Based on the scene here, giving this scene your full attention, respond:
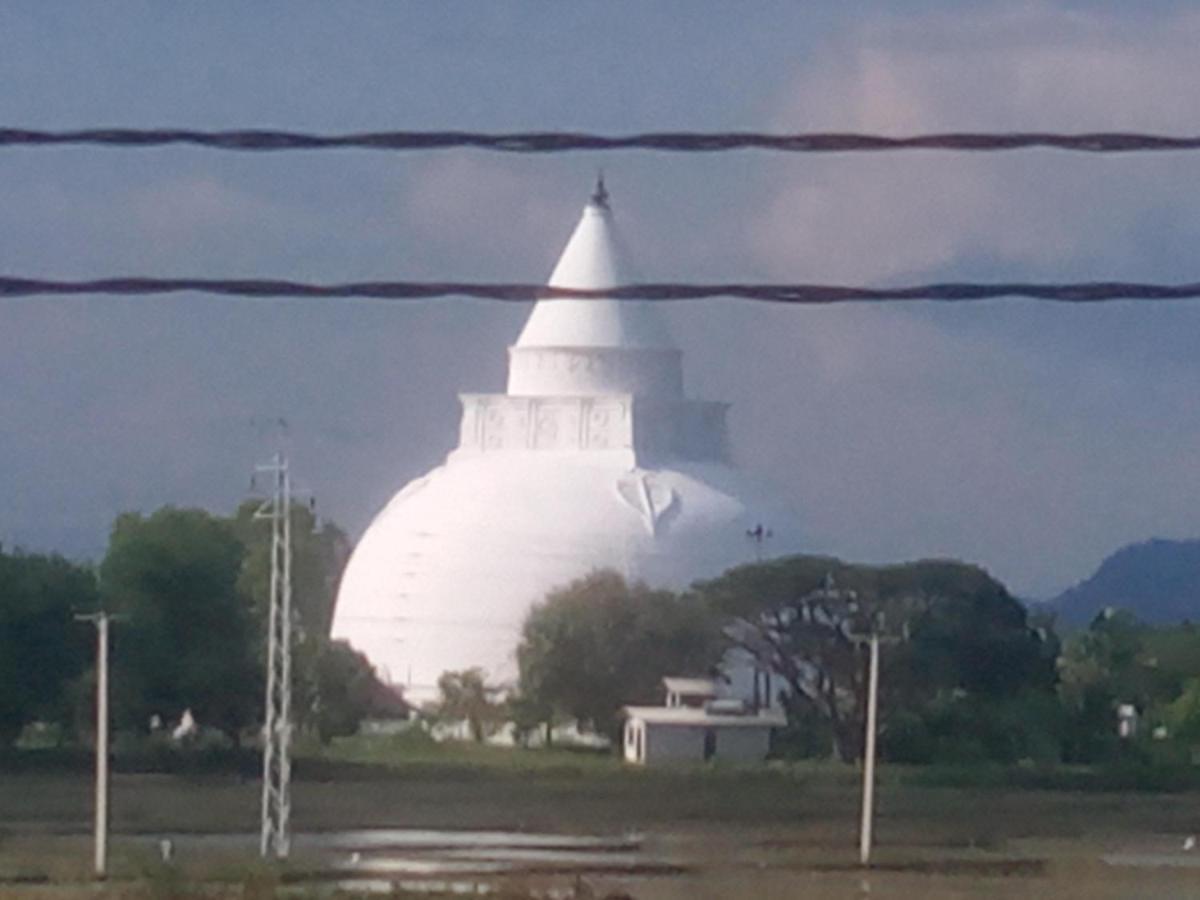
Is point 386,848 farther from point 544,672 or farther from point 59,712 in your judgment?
point 544,672

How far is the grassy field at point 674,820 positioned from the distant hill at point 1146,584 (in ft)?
318

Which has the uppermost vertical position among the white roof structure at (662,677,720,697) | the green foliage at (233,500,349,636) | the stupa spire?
the stupa spire

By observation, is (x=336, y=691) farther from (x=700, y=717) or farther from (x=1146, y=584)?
(x=1146, y=584)

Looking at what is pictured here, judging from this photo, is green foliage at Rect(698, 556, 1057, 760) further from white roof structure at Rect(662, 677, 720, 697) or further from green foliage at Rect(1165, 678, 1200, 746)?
green foliage at Rect(1165, 678, 1200, 746)

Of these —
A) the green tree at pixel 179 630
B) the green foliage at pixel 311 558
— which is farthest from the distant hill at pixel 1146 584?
the green tree at pixel 179 630

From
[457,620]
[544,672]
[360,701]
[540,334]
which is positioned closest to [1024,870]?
[544,672]

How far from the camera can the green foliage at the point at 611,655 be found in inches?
1563

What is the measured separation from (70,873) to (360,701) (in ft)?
72.3

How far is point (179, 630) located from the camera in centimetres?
3522

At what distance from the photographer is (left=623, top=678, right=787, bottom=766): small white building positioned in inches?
1483

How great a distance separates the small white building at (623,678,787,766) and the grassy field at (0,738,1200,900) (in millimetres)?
617

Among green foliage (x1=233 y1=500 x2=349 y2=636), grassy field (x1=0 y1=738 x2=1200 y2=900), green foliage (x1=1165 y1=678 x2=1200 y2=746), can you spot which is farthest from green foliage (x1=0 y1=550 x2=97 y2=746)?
green foliage (x1=233 y1=500 x2=349 y2=636)

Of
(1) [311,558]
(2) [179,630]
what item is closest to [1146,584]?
(1) [311,558]

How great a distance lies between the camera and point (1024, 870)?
2258cm
